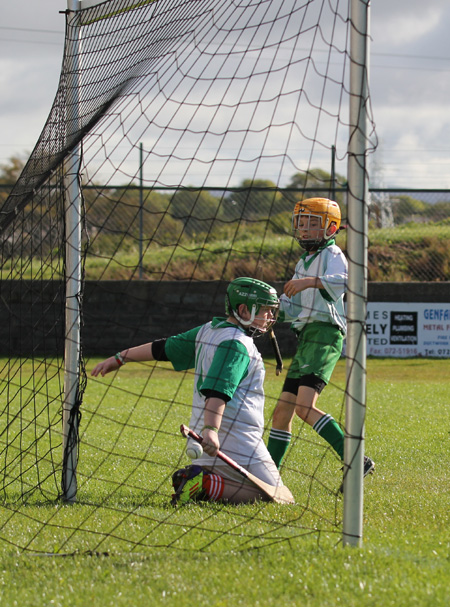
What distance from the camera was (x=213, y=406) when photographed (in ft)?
13.8

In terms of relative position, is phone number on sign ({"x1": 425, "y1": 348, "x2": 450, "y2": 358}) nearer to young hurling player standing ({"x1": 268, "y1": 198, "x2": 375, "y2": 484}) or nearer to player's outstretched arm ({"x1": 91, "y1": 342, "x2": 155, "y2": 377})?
young hurling player standing ({"x1": 268, "y1": 198, "x2": 375, "y2": 484})

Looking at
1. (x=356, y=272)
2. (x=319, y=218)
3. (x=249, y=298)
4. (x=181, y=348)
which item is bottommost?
(x=181, y=348)

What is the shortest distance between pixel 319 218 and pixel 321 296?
0.51 m

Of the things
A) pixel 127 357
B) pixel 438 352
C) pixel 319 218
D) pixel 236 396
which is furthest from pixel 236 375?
pixel 438 352

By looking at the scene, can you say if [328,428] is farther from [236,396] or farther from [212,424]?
[212,424]

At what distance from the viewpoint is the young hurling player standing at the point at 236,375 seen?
176 inches

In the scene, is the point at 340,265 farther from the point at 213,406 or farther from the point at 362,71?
the point at 362,71

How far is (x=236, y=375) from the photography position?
14.2ft

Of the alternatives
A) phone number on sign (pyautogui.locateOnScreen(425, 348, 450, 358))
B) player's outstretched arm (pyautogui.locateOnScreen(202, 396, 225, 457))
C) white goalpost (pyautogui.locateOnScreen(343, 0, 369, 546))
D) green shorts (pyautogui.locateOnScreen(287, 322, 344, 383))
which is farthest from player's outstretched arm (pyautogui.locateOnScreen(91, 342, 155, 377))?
phone number on sign (pyautogui.locateOnScreen(425, 348, 450, 358))

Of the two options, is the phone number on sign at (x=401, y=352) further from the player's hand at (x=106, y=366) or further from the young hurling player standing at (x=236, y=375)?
the player's hand at (x=106, y=366)

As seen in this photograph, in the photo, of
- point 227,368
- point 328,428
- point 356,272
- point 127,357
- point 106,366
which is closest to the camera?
point 356,272

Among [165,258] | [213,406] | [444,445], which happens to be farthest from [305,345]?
[165,258]

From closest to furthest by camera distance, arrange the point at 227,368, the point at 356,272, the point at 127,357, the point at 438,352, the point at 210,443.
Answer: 1. the point at 356,272
2. the point at 210,443
3. the point at 227,368
4. the point at 127,357
5. the point at 438,352

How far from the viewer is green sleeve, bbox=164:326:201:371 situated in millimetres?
4766
